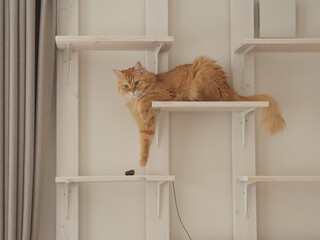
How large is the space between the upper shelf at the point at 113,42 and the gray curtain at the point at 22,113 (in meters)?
0.13

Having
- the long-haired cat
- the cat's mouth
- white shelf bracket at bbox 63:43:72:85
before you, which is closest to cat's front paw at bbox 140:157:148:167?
the long-haired cat

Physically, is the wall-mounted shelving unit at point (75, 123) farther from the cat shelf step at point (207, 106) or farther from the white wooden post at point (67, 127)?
the cat shelf step at point (207, 106)

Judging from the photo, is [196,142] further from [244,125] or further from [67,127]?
[67,127]

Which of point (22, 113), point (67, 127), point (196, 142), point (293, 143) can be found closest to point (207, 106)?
point (196, 142)

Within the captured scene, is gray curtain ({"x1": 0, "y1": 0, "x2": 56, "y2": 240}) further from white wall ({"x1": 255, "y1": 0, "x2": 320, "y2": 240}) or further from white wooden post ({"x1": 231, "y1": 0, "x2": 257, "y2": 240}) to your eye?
white wall ({"x1": 255, "y1": 0, "x2": 320, "y2": 240})

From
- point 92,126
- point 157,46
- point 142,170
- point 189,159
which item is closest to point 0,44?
point 92,126

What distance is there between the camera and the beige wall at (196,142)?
2307 mm

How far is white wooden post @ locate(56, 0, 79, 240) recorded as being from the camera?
2.26 m

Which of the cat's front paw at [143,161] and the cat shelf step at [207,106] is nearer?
the cat shelf step at [207,106]

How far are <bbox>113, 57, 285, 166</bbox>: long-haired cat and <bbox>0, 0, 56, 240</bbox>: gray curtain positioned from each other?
0.37m

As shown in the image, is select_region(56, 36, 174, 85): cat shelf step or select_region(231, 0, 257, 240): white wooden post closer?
select_region(56, 36, 174, 85): cat shelf step

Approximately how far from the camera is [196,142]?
235cm

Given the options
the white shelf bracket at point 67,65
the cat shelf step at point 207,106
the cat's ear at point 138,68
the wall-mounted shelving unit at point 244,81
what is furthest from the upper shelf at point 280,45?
the white shelf bracket at point 67,65

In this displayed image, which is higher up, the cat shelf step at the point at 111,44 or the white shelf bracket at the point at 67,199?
the cat shelf step at the point at 111,44
